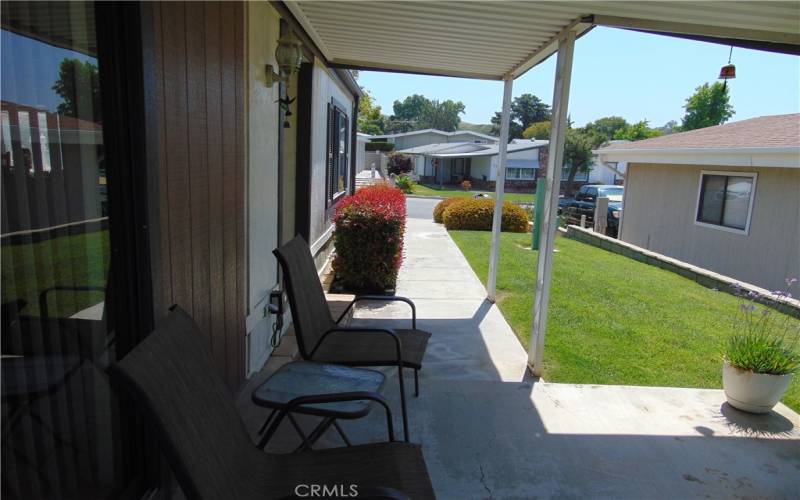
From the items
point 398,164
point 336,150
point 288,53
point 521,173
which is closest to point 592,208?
point 336,150

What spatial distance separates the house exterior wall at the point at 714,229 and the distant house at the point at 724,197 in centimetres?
2

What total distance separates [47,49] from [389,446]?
169 cm

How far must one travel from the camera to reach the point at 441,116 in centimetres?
9769

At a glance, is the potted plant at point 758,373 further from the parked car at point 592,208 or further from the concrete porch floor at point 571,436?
the parked car at point 592,208

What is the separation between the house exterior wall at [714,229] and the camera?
9.27 meters

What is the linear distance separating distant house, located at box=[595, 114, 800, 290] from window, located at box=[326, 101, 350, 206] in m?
7.13

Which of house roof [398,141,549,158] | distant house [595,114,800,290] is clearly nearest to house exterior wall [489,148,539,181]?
house roof [398,141,549,158]

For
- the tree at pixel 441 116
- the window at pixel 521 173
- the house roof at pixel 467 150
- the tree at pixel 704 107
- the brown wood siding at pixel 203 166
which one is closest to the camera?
the brown wood siding at pixel 203 166

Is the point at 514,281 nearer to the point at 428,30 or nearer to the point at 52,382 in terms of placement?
the point at 428,30

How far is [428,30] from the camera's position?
170 inches

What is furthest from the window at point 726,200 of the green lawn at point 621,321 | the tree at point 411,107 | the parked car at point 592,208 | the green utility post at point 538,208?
the tree at point 411,107

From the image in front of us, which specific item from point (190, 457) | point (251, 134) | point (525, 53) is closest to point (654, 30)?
point (525, 53)

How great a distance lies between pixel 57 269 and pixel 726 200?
1191 centimetres

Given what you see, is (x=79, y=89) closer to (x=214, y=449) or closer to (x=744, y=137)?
(x=214, y=449)
